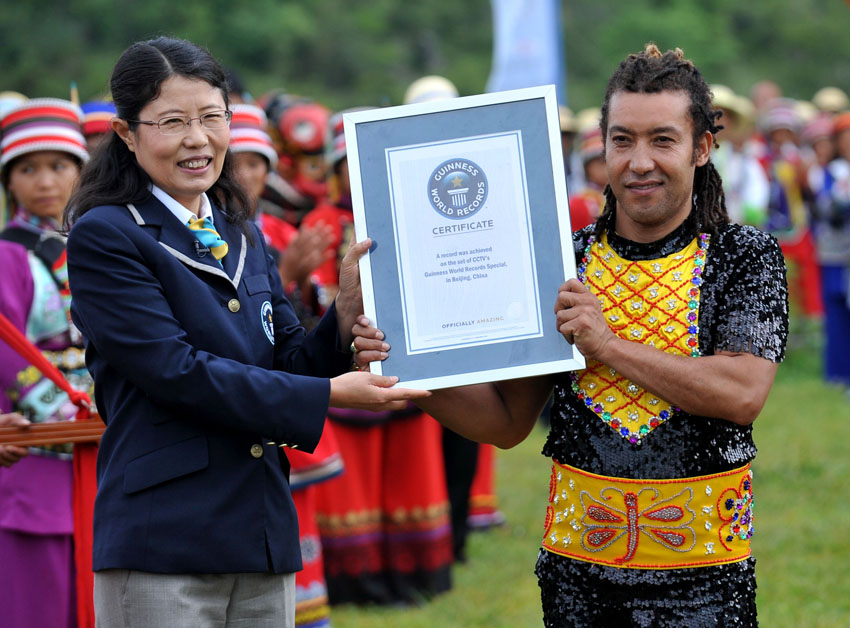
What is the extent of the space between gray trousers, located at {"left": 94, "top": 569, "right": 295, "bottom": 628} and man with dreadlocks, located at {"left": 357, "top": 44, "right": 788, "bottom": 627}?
0.64m

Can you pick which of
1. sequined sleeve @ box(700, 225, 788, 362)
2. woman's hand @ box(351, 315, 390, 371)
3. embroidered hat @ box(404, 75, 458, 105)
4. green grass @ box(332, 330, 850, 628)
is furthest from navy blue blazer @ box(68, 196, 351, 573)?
embroidered hat @ box(404, 75, 458, 105)

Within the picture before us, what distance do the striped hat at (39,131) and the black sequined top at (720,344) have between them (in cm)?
238

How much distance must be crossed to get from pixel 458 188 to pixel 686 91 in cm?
62

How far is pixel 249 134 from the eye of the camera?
207 inches

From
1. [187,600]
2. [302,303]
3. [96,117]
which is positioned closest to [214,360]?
[187,600]

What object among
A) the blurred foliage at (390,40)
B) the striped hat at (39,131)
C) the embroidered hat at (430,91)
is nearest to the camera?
the striped hat at (39,131)

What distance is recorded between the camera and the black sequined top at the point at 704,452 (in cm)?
281

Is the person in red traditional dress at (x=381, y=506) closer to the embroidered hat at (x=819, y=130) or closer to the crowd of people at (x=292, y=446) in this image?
the crowd of people at (x=292, y=446)

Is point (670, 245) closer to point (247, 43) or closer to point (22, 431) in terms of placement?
point (22, 431)

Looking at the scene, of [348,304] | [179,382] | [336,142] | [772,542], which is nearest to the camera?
[179,382]

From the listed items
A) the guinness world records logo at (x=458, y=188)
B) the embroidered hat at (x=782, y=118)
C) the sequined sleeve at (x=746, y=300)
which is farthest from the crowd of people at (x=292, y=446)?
the embroidered hat at (x=782, y=118)

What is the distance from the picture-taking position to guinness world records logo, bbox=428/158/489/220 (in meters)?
2.91

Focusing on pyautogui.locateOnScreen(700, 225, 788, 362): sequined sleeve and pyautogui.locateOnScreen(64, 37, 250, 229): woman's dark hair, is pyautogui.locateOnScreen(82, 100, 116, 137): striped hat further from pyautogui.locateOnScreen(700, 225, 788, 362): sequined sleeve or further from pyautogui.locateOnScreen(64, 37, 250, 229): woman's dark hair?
pyautogui.locateOnScreen(700, 225, 788, 362): sequined sleeve

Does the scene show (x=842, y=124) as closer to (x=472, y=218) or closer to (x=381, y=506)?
(x=381, y=506)
